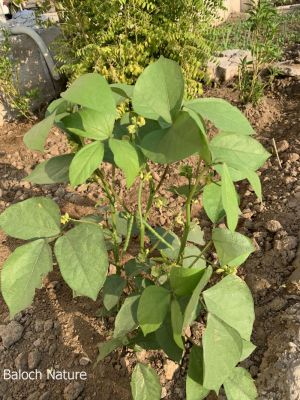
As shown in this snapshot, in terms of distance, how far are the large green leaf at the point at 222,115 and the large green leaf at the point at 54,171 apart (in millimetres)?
325

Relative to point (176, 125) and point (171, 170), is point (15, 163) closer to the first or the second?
point (171, 170)

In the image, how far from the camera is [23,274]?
36.5 inches

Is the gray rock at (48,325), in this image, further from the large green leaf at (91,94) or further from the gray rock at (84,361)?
the large green leaf at (91,94)

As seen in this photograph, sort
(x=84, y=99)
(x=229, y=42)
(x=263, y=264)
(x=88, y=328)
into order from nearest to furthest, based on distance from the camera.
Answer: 1. (x=84, y=99)
2. (x=88, y=328)
3. (x=263, y=264)
4. (x=229, y=42)

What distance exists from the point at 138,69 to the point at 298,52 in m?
1.95

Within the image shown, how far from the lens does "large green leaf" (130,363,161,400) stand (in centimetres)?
123

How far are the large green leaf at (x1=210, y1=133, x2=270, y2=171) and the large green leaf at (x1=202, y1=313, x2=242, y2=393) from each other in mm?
365

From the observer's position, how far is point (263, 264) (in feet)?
6.51

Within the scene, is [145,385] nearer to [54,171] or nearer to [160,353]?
[160,353]

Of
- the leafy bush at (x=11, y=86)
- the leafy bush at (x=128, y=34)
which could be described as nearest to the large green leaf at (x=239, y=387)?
the leafy bush at (x=128, y=34)

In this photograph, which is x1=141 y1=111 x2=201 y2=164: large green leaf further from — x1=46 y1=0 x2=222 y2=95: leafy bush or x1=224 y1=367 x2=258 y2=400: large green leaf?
x1=46 y1=0 x2=222 y2=95: leafy bush

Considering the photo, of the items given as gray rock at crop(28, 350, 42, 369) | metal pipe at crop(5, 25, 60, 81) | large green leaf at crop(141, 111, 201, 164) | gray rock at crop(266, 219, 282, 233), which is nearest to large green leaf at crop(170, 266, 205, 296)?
large green leaf at crop(141, 111, 201, 164)

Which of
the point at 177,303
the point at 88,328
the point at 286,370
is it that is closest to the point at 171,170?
the point at 88,328

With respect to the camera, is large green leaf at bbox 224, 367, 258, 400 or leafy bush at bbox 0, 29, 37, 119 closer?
large green leaf at bbox 224, 367, 258, 400
